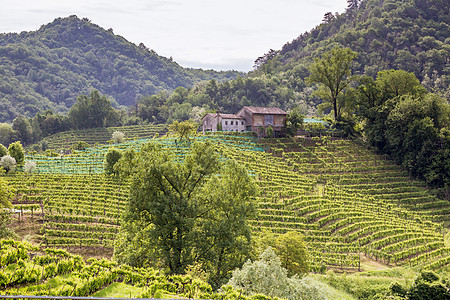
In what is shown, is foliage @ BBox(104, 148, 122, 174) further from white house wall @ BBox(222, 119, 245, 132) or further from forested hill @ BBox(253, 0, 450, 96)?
forested hill @ BBox(253, 0, 450, 96)

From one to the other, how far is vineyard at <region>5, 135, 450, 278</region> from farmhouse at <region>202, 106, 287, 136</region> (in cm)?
421

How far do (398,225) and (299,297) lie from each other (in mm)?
23301

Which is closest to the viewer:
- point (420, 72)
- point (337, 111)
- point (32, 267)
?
point (32, 267)

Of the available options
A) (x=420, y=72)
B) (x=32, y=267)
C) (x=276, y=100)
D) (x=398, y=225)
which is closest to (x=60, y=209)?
(x=32, y=267)

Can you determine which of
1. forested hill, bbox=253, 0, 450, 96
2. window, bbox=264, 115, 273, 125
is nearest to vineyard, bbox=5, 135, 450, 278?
window, bbox=264, 115, 273, 125

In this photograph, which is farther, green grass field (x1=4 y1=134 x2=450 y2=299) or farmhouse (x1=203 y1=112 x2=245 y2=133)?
farmhouse (x1=203 y1=112 x2=245 y2=133)

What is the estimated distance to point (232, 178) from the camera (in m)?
21.0

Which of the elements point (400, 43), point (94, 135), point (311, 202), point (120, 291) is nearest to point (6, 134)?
point (94, 135)

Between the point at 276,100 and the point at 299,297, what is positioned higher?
the point at 276,100

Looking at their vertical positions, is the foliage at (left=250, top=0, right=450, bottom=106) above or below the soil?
above

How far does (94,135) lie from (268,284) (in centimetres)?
7969

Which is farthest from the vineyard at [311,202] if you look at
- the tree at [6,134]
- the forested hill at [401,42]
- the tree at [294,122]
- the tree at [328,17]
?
the tree at [328,17]

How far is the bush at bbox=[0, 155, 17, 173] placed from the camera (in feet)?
132

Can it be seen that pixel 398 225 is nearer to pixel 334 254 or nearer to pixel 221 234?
pixel 334 254
